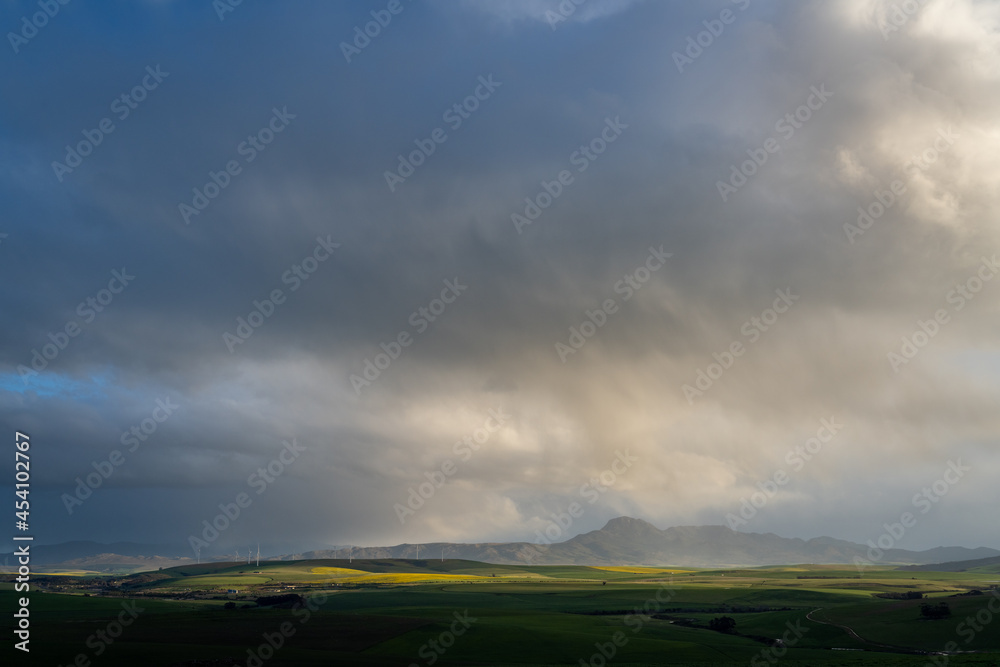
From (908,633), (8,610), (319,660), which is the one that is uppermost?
(8,610)

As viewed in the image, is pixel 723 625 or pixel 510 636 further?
pixel 723 625

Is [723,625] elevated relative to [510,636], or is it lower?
lower

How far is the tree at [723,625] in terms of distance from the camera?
485ft

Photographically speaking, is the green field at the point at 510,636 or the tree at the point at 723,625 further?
the tree at the point at 723,625

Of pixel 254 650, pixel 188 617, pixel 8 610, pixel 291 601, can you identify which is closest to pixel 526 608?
pixel 291 601

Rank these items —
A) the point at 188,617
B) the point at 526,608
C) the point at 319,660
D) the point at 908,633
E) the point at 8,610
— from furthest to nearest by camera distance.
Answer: the point at 526,608 < the point at 8,610 < the point at 188,617 < the point at 908,633 < the point at 319,660

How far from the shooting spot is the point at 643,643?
122625mm

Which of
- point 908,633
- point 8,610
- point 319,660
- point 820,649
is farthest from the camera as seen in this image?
point 8,610

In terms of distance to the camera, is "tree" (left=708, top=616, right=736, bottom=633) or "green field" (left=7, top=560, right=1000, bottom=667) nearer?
"green field" (left=7, top=560, right=1000, bottom=667)

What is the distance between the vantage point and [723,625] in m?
149

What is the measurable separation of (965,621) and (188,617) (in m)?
163

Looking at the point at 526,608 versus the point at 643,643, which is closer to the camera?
the point at 643,643

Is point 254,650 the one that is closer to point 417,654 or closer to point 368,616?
point 417,654

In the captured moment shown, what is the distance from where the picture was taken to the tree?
485ft
